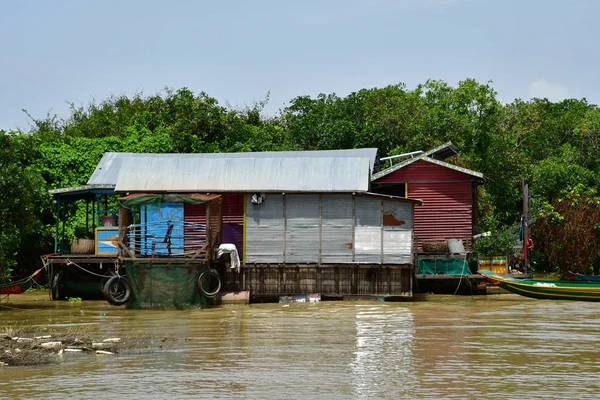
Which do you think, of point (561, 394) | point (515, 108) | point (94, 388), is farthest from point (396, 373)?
point (515, 108)

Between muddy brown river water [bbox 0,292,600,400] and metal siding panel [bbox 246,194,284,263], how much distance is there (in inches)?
111

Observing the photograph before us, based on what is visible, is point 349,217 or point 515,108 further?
point 515,108

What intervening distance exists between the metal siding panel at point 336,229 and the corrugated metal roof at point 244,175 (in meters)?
0.44

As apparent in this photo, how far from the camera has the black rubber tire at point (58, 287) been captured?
2770cm

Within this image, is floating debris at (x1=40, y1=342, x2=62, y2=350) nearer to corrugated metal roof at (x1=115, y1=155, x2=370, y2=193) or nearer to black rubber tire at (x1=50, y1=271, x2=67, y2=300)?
corrugated metal roof at (x1=115, y1=155, x2=370, y2=193)

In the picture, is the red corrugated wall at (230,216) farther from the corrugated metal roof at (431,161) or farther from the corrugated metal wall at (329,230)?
the corrugated metal roof at (431,161)

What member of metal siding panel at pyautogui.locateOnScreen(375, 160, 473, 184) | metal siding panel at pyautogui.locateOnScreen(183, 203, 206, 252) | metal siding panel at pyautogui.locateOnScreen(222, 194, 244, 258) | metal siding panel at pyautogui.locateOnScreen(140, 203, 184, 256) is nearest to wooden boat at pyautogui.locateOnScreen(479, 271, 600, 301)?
metal siding panel at pyautogui.locateOnScreen(375, 160, 473, 184)

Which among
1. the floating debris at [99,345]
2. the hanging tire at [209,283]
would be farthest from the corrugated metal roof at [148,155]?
the floating debris at [99,345]

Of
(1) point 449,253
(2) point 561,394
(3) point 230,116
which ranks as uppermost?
(3) point 230,116

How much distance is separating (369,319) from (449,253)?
6698 mm

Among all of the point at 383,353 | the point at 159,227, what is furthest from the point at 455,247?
the point at 383,353

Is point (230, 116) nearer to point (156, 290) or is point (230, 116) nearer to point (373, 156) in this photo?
point (373, 156)

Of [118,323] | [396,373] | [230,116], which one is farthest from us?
[230,116]

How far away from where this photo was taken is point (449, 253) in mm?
27797
